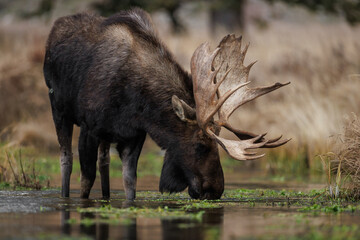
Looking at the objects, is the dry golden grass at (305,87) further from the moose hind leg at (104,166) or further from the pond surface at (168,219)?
the pond surface at (168,219)

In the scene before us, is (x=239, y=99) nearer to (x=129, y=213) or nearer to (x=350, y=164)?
(x=350, y=164)

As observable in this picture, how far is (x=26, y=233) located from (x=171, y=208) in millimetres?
2483

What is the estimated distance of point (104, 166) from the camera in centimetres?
1123

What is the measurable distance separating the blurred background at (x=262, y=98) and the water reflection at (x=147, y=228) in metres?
3.59

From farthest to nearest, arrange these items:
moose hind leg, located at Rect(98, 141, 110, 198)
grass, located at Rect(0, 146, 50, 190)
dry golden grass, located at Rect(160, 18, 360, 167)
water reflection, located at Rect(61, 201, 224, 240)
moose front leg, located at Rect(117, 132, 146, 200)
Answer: dry golden grass, located at Rect(160, 18, 360, 167) → grass, located at Rect(0, 146, 50, 190) → moose hind leg, located at Rect(98, 141, 110, 198) → moose front leg, located at Rect(117, 132, 146, 200) → water reflection, located at Rect(61, 201, 224, 240)

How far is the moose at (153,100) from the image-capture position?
9812mm

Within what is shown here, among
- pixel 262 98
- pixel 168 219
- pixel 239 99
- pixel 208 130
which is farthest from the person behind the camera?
pixel 262 98

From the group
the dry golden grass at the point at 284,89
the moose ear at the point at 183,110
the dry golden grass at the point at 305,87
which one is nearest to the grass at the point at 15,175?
the moose ear at the point at 183,110

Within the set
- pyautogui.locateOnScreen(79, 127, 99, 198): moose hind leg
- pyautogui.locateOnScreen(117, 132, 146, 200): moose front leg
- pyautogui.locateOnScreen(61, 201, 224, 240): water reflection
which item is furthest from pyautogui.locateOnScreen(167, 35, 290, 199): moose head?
pyautogui.locateOnScreen(61, 201, 224, 240): water reflection

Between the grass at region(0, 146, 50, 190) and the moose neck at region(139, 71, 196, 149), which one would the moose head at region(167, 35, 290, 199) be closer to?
the moose neck at region(139, 71, 196, 149)

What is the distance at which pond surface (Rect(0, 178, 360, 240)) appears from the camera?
689 cm

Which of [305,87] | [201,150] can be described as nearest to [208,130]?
[201,150]

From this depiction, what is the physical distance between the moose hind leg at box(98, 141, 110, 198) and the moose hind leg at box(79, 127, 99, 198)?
309mm

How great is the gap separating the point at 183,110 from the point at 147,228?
275 cm
